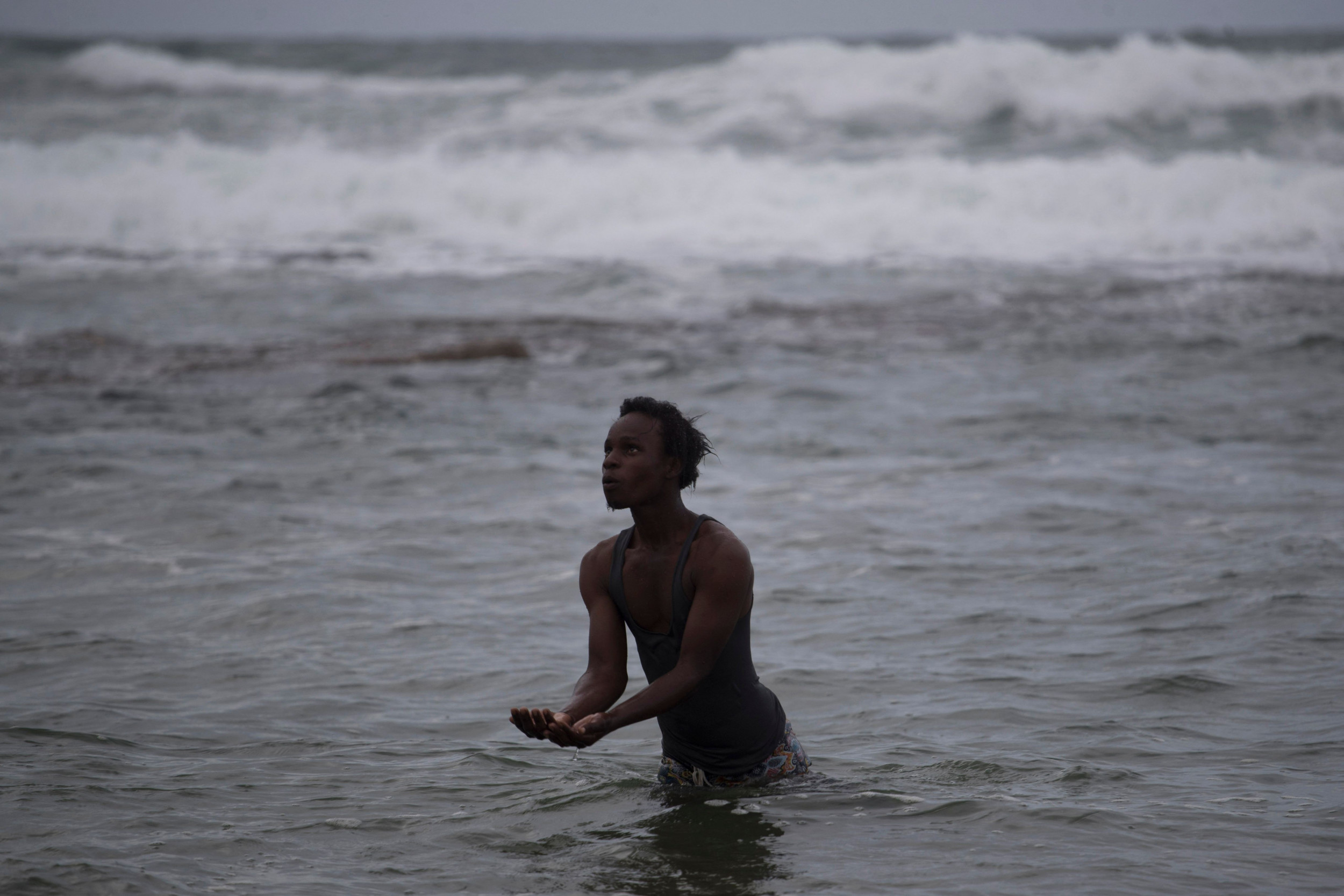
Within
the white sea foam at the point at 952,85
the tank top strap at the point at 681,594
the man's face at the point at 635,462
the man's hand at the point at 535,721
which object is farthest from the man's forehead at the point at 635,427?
the white sea foam at the point at 952,85

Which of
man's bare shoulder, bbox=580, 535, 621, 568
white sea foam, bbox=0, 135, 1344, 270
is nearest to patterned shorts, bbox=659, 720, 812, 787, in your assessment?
man's bare shoulder, bbox=580, 535, 621, 568

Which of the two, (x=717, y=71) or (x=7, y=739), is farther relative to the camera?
(x=717, y=71)

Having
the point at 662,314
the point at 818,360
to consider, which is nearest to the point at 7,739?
the point at 818,360

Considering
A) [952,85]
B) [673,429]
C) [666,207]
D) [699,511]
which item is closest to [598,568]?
[673,429]

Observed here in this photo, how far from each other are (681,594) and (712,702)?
0.49 metres

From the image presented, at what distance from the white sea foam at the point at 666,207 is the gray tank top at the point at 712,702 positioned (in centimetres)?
1892

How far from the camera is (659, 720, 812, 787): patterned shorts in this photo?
504cm

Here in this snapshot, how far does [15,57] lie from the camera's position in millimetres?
45438

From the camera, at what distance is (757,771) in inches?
198

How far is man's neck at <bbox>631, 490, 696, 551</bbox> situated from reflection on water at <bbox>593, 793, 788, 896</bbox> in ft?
3.30

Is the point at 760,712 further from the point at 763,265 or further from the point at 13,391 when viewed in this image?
the point at 763,265

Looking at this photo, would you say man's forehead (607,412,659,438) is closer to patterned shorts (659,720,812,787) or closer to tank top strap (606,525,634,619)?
tank top strap (606,525,634,619)

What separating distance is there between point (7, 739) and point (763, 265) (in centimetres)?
1830

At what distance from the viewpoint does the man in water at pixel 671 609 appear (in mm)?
4445
